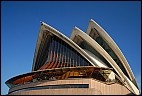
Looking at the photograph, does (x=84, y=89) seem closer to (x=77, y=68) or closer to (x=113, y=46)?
(x=77, y=68)

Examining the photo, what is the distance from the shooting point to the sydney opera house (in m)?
26.9

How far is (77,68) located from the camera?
2870 centimetres

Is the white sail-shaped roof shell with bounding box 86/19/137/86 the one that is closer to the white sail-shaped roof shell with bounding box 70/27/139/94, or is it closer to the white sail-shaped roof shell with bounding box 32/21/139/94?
the white sail-shaped roof shell with bounding box 32/21/139/94

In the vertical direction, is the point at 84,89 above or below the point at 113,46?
below

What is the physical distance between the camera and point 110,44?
3422cm

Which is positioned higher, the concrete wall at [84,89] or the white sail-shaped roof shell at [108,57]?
the white sail-shaped roof shell at [108,57]

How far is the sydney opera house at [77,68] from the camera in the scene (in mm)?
26880

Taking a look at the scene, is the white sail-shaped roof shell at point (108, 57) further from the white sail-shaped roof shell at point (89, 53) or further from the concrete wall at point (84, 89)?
the concrete wall at point (84, 89)

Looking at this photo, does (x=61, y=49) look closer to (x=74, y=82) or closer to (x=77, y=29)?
(x=77, y=29)

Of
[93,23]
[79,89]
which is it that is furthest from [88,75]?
[93,23]

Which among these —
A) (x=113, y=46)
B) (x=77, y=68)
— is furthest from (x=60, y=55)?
(x=113, y=46)

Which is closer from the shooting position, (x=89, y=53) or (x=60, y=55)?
(x=89, y=53)

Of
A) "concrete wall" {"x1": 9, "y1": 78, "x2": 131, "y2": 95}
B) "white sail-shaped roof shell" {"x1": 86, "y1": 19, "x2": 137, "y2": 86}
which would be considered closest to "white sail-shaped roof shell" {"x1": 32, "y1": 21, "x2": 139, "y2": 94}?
"white sail-shaped roof shell" {"x1": 86, "y1": 19, "x2": 137, "y2": 86}

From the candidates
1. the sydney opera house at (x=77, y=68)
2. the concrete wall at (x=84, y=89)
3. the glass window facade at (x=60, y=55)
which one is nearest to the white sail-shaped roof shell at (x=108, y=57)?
the sydney opera house at (x=77, y=68)
